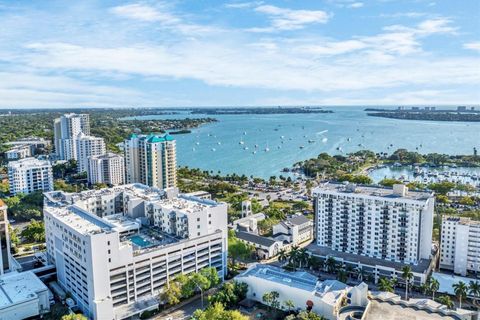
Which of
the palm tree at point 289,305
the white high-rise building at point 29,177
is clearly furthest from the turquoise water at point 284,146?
the palm tree at point 289,305

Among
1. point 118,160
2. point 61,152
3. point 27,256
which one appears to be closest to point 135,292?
point 27,256

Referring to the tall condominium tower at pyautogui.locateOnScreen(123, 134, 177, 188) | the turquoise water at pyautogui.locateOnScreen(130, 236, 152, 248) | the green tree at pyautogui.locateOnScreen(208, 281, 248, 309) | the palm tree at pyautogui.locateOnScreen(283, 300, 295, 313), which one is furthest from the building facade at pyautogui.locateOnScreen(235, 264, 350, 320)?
the tall condominium tower at pyautogui.locateOnScreen(123, 134, 177, 188)

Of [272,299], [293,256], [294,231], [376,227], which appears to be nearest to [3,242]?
[272,299]

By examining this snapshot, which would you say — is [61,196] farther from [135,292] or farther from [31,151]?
[31,151]

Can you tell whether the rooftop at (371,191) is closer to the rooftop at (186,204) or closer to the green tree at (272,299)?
the rooftop at (186,204)

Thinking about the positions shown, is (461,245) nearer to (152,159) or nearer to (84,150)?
(152,159)

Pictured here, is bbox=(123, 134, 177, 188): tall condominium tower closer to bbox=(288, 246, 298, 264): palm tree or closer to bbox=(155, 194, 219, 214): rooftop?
bbox=(155, 194, 219, 214): rooftop
